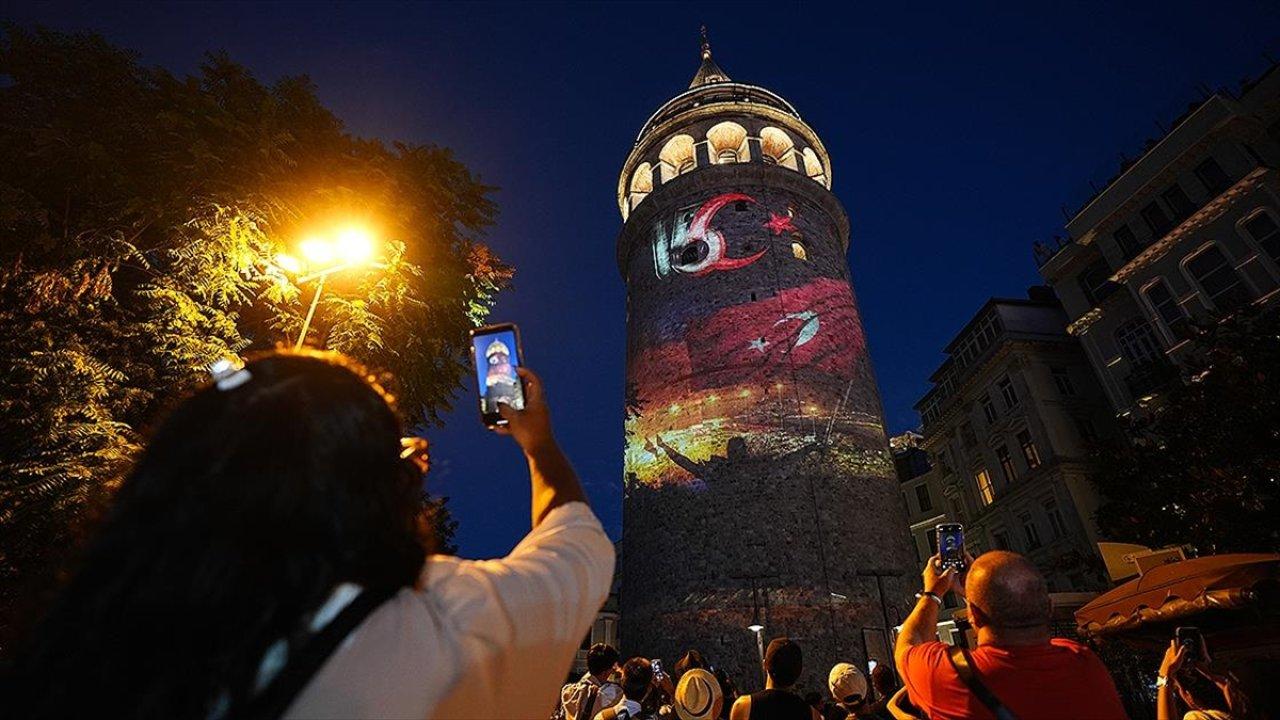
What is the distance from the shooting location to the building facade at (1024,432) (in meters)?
22.5

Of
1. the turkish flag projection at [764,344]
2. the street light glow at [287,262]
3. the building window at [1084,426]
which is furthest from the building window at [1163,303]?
the street light glow at [287,262]

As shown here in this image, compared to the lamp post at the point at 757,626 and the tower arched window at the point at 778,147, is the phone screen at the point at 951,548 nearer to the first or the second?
the lamp post at the point at 757,626

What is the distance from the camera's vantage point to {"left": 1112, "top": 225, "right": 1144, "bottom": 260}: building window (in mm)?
20281

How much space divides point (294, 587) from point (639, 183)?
2623 cm

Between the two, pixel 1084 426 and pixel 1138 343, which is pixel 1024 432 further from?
pixel 1138 343

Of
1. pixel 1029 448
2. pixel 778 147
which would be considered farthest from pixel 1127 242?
pixel 778 147

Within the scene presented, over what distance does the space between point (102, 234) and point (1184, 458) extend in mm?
18172

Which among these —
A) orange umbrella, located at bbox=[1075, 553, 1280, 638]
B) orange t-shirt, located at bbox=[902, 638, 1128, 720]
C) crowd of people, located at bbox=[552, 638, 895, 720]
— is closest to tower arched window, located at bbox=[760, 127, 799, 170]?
orange umbrella, located at bbox=[1075, 553, 1280, 638]

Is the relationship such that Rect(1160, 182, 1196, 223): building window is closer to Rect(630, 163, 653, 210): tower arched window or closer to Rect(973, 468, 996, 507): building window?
Rect(973, 468, 996, 507): building window

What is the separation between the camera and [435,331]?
8.51 metres

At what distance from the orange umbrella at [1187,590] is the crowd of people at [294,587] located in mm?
7274

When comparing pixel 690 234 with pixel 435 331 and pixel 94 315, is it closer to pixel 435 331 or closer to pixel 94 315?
pixel 435 331

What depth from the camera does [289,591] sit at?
978 millimetres

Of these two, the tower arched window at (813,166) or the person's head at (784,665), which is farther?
the tower arched window at (813,166)
